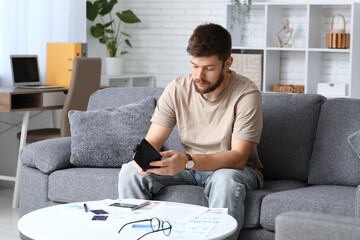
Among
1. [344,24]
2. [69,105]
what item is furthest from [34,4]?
[344,24]

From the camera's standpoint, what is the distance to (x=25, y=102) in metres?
4.81

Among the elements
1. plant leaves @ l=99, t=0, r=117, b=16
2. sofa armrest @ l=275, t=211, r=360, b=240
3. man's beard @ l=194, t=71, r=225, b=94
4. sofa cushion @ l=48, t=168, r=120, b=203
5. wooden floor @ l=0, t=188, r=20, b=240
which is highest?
plant leaves @ l=99, t=0, r=117, b=16

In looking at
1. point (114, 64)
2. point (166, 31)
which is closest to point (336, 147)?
point (114, 64)

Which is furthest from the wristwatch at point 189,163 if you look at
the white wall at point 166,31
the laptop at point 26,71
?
the white wall at point 166,31

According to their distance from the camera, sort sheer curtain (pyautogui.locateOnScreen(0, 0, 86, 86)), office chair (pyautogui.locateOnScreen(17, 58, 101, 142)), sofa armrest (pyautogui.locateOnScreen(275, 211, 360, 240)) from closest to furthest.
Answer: sofa armrest (pyautogui.locateOnScreen(275, 211, 360, 240))
office chair (pyautogui.locateOnScreen(17, 58, 101, 142))
sheer curtain (pyautogui.locateOnScreen(0, 0, 86, 86))

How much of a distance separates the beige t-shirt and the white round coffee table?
727mm

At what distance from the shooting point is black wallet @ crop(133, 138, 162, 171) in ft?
8.64

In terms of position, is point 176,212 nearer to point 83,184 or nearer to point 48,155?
point 83,184

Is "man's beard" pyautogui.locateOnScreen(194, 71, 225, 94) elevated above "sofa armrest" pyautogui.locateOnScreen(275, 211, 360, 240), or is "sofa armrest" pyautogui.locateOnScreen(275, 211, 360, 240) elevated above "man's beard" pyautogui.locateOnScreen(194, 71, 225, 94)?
"man's beard" pyautogui.locateOnScreen(194, 71, 225, 94)

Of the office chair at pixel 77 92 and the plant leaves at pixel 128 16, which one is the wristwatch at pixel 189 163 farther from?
the plant leaves at pixel 128 16

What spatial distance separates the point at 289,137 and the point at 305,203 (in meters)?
0.58

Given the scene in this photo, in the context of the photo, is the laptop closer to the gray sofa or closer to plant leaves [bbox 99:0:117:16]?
plant leaves [bbox 99:0:117:16]

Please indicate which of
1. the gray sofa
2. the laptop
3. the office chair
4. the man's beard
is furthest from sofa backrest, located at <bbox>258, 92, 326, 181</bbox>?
the laptop

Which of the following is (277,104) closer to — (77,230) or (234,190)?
(234,190)
